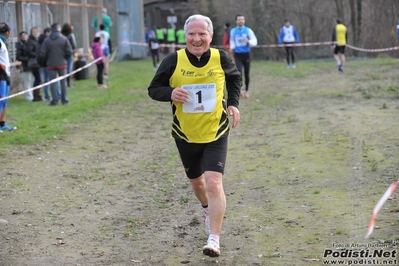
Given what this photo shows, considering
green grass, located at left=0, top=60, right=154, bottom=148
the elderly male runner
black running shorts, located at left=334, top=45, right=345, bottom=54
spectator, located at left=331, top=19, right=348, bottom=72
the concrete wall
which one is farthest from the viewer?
black running shorts, located at left=334, top=45, right=345, bottom=54

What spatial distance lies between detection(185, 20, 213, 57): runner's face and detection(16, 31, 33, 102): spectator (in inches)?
496

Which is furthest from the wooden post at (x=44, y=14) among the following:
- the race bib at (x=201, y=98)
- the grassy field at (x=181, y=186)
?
the race bib at (x=201, y=98)

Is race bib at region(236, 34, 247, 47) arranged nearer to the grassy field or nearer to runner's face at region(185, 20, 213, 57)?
the grassy field

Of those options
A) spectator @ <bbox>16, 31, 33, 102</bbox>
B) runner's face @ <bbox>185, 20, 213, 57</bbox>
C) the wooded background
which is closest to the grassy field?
spectator @ <bbox>16, 31, 33, 102</bbox>

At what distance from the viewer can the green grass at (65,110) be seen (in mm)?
12836

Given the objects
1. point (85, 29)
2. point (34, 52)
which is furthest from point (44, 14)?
point (34, 52)

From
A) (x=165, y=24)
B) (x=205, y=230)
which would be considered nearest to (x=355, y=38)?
(x=165, y=24)

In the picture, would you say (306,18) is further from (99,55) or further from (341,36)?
(99,55)

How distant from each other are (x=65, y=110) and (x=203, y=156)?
424 inches

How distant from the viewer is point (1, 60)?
41.1 feet

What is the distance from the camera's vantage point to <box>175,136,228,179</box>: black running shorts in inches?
237

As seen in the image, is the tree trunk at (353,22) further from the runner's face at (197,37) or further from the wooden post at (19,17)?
the runner's face at (197,37)

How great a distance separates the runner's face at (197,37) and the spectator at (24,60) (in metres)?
12.6

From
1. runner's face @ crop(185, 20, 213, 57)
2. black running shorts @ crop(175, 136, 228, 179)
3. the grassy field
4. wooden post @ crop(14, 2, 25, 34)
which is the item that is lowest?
the grassy field
